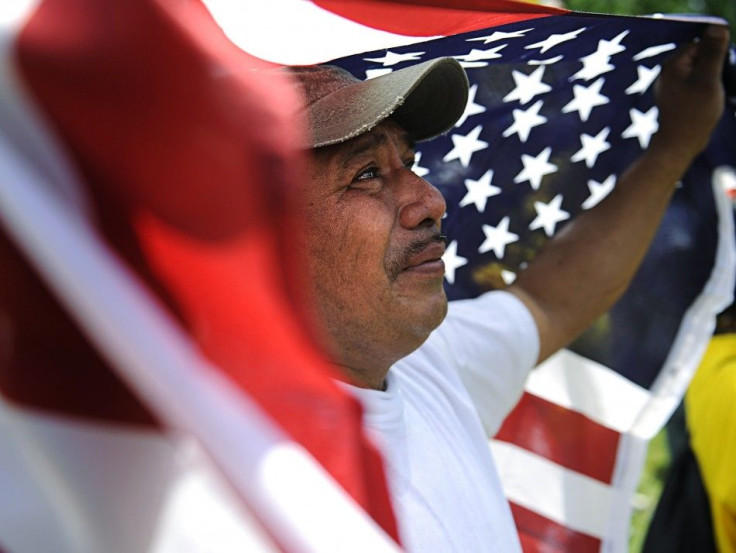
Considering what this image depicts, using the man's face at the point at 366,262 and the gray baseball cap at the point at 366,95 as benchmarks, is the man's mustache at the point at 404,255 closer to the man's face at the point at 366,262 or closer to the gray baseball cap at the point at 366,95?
the man's face at the point at 366,262

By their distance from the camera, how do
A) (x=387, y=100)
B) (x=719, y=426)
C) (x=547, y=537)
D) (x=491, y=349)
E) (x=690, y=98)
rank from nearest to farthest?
(x=387, y=100) < (x=491, y=349) < (x=690, y=98) < (x=547, y=537) < (x=719, y=426)

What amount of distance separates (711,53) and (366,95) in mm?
1091

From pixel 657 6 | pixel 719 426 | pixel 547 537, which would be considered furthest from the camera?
pixel 657 6

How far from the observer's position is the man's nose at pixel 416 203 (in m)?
1.70

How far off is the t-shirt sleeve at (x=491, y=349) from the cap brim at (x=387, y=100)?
55 cm

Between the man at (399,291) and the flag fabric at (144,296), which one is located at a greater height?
the flag fabric at (144,296)

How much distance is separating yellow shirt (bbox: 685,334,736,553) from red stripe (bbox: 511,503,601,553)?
1060 mm

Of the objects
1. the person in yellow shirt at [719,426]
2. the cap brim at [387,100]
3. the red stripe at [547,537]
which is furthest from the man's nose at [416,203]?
the person in yellow shirt at [719,426]

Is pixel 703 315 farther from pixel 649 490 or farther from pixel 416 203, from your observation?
pixel 649 490

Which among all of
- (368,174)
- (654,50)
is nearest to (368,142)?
(368,174)

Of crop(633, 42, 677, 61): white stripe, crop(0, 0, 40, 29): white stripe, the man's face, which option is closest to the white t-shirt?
the man's face

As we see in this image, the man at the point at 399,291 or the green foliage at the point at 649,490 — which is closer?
the man at the point at 399,291

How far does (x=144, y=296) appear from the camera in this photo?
0.67 meters

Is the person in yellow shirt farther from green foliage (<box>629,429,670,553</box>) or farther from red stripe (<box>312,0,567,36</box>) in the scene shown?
red stripe (<box>312,0,567,36</box>)
